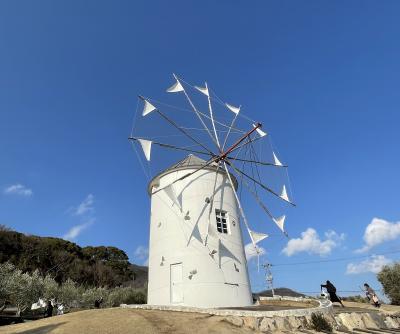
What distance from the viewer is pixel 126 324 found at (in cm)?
1273

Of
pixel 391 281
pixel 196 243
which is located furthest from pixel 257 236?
pixel 391 281

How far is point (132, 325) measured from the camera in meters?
12.6

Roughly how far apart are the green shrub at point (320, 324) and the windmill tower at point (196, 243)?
520 cm

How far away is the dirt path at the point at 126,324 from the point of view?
39.8 ft

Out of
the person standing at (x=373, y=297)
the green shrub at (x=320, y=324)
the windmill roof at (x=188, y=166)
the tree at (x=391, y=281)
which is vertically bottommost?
the green shrub at (x=320, y=324)

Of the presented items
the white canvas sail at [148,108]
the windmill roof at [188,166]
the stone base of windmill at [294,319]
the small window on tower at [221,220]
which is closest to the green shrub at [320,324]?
the stone base of windmill at [294,319]

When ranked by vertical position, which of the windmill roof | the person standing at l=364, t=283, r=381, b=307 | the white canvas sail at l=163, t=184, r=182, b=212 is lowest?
the person standing at l=364, t=283, r=381, b=307

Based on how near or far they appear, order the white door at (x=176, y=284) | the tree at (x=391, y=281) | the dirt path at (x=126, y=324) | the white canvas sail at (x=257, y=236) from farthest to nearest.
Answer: the tree at (x=391, y=281), the white canvas sail at (x=257, y=236), the white door at (x=176, y=284), the dirt path at (x=126, y=324)

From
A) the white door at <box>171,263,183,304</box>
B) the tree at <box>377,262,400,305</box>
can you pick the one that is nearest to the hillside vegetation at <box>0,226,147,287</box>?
the white door at <box>171,263,183,304</box>

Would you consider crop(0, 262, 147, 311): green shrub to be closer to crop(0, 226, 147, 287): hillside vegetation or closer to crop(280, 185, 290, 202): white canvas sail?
crop(0, 226, 147, 287): hillside vegetation

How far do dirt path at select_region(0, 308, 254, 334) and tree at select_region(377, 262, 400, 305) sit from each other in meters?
26.4

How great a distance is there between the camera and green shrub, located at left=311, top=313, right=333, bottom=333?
14953mm

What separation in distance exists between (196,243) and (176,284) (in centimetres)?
265

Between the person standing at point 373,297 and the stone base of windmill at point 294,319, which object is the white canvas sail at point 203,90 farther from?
the person standing at point 373,297
